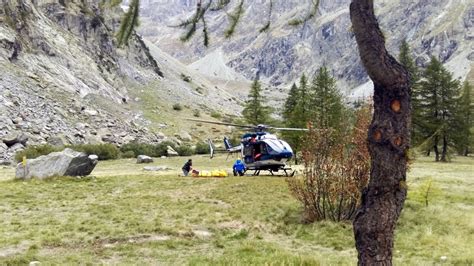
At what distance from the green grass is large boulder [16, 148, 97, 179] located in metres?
3.18

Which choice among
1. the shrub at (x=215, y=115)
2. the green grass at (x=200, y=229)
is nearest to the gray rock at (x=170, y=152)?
the green grass at (x=200, y=229)

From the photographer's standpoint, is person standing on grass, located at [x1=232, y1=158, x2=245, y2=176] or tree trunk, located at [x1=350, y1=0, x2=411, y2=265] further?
person standing on grass, located at [x1=232, y1=158, x2=245, y2=176]

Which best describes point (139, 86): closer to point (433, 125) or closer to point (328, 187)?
point (433, 125)

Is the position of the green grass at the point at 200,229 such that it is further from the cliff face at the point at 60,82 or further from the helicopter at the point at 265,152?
the cliff face at the point at 60,82

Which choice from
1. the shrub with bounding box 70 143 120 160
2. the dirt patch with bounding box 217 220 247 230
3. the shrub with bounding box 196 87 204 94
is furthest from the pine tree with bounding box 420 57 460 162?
the shrub with bounding box 196 87 204 94

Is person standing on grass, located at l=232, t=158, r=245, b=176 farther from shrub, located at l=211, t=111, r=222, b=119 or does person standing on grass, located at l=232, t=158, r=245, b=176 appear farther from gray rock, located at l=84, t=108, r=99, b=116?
shrub, located at l=211, t=111, r=222, b=119

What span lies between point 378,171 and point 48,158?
21.6 metres

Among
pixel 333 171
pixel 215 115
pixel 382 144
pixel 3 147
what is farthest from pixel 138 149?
pixel 382 144

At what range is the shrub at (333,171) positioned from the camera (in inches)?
531

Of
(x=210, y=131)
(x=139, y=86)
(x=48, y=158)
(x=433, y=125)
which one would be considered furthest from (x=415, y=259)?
(x=139, y=86)

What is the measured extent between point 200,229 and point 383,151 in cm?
804

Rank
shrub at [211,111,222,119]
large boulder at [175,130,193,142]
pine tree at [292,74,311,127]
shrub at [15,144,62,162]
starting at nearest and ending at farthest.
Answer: shrub at [15,144,62,162] < pine tree at [292,74,311,127] < large boulder at [175,130,193,142] < shrub at [211,111,222,119]

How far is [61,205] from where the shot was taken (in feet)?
52.4

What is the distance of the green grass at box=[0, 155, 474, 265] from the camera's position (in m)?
9.64
